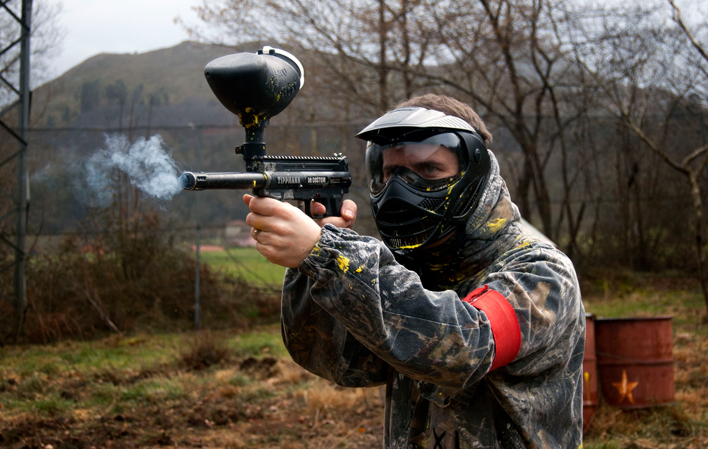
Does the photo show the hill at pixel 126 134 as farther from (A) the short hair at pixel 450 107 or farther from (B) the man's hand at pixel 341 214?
(A) the short hair at pixel 450 107

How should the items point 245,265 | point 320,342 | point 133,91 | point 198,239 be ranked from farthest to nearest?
1. point 133,91
2. point 245,265
3. point 198,239
4. point 320,342

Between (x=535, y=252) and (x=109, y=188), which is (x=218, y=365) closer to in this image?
(x=109, y=188)

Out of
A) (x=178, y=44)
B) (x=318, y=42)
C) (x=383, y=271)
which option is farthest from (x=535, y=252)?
(x=178, y=44)

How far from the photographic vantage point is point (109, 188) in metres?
8.59

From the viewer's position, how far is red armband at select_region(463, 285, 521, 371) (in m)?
1.54

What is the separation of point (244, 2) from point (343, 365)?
33.1 ft

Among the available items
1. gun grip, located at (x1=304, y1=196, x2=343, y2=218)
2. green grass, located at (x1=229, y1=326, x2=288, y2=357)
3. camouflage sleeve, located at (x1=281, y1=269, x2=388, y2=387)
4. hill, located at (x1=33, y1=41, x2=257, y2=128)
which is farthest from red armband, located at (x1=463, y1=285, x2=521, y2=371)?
hill, located at (x1=33, y1=41, x2=257, y2=128)

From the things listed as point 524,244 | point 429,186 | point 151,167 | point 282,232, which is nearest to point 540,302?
point 524,244

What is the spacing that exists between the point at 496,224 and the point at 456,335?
0.62 metres

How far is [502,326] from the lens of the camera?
1.54 meters


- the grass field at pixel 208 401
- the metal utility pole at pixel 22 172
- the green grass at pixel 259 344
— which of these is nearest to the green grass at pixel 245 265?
the green grass at pixel 259 344

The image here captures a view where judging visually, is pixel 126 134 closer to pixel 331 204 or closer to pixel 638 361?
pixel 638 361

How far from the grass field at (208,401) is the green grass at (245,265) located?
1273 mm

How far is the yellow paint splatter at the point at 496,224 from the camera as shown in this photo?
197cm
